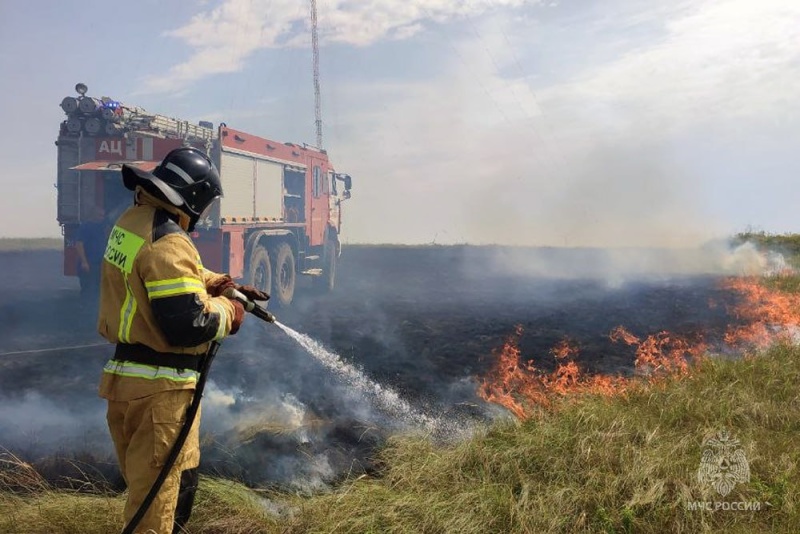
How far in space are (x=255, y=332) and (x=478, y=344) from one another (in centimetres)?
374

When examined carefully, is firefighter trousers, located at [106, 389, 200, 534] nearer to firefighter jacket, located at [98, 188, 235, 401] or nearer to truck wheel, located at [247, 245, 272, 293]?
firefighter jacket, located at [98, 188, 235, 401]

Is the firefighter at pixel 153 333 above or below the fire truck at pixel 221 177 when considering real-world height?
below

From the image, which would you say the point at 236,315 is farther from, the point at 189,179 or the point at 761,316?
the point at 761,316

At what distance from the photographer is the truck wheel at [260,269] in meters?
10.1

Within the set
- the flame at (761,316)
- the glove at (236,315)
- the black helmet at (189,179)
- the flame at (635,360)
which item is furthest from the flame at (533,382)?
the black helmet at (189,179)

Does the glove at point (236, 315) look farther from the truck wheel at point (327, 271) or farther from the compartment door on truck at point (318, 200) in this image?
the truck wheel at point (327, 271)

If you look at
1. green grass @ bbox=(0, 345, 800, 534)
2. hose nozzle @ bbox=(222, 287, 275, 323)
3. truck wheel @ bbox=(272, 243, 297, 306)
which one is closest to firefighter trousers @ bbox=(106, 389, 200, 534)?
hose nozzle @ bbox=(222, 287, 275, 323)

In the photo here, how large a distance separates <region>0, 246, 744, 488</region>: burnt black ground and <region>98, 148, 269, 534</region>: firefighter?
179 centimetres

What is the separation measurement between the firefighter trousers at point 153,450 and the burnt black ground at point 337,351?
1.74m

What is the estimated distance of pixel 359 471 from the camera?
14.5 ft

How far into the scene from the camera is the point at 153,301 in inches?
94.3

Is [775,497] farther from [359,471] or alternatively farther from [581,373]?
[581,373]

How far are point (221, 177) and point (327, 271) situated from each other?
550cm

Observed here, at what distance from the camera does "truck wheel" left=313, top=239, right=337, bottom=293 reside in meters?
14.1
